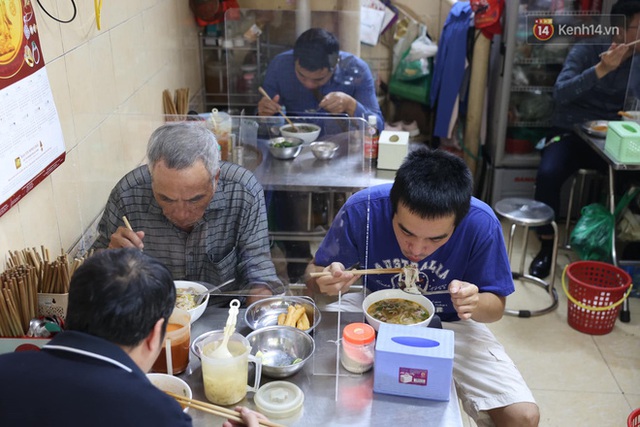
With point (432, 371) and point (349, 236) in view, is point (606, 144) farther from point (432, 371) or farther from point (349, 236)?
point (432, 371)

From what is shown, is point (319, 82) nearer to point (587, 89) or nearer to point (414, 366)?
point (587, 89)

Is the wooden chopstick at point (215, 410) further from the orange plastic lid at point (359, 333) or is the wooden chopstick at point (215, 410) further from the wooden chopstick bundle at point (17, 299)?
the wooden chopstick bundle at point (17, 299)

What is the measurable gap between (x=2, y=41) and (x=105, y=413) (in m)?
1.20

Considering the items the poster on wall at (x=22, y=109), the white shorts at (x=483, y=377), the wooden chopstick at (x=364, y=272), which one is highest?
the poster on wall at (x=22, y=109)

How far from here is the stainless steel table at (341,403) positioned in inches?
63.2

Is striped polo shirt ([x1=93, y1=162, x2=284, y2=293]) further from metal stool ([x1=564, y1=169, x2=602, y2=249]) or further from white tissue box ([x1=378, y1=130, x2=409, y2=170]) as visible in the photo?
metal stool ([x1=564, y1=169, x2=602, y2=249])

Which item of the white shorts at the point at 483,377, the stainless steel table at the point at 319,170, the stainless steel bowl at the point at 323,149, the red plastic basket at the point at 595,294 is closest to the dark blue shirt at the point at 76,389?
the white shorts at the point at 483,377

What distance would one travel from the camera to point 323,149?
281cm

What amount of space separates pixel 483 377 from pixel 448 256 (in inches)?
16.6

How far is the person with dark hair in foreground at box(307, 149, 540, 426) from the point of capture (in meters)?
2.02

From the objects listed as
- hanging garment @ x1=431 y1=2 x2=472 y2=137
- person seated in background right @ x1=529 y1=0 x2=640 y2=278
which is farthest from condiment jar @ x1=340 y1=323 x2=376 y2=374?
hanging garment @ x1=431 y1=2 x2=472 y2=137

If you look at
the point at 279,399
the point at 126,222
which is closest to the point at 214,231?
the point at 126,222

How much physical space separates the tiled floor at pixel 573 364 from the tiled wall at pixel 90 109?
6.20ft

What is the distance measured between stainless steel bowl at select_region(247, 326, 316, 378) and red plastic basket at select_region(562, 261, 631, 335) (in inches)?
85.0
